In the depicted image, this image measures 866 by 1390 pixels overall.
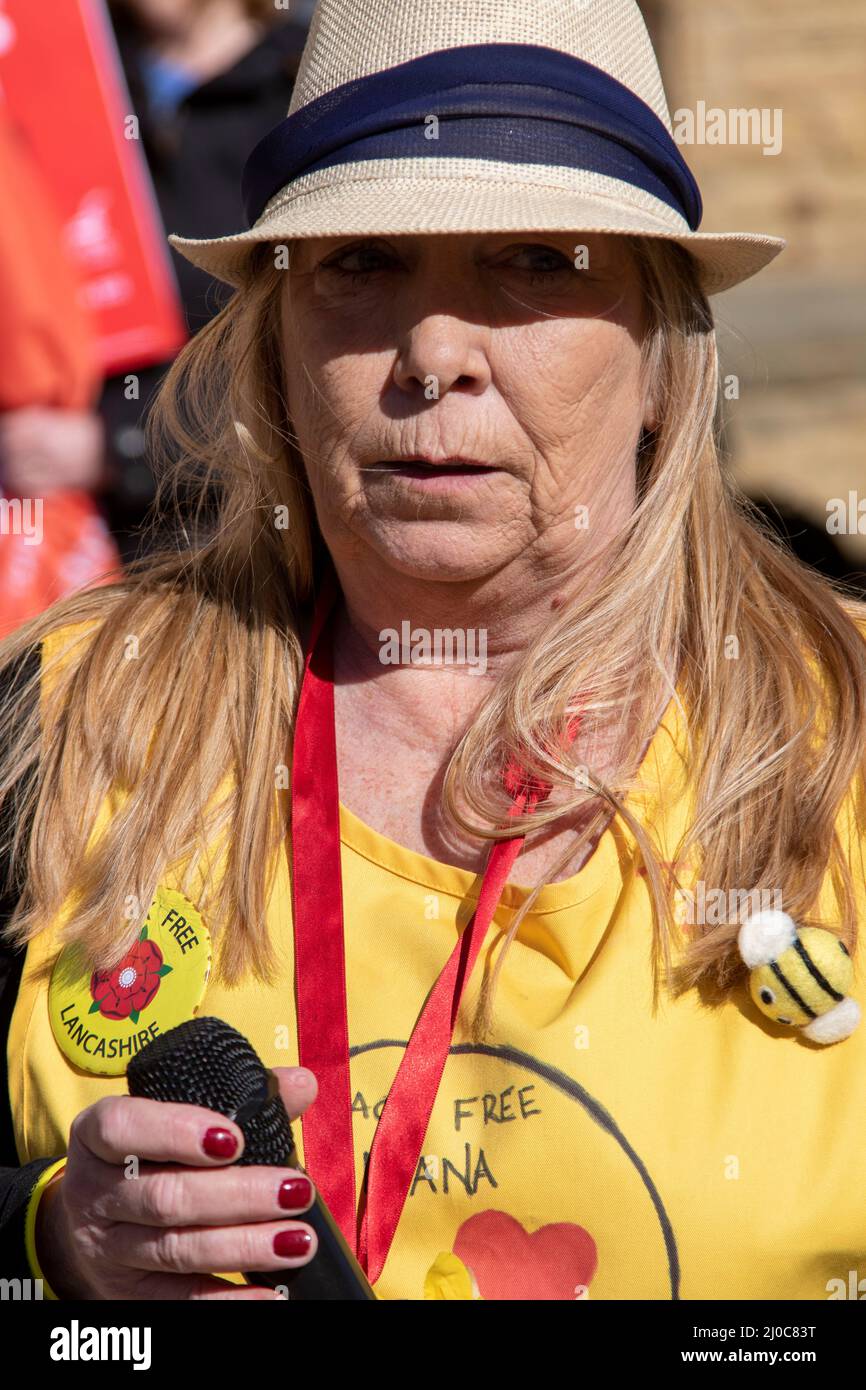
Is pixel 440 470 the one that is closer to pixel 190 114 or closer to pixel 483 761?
pixel 483 761

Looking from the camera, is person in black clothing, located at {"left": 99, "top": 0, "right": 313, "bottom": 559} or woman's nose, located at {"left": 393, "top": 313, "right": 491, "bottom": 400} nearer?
woman's nose, located at {"left": 393, "top": 313, "right": 491, "bottom": 400}

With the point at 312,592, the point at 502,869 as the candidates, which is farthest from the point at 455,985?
the point at 312,592

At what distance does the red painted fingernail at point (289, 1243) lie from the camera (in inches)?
56.1

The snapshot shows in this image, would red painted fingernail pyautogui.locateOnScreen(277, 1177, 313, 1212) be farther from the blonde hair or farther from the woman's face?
the woman's face

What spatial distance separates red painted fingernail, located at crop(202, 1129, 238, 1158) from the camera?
1.39 meters

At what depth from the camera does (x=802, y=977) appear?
5.58ft

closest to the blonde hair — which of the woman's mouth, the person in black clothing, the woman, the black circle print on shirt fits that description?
the woman

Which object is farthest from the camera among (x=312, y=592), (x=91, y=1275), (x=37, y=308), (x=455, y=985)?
(x=37, y=308)

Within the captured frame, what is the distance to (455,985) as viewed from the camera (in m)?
1.80

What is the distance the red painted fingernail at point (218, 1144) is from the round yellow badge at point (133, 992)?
464 mm

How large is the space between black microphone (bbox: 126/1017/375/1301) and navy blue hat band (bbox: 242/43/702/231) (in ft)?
3.60

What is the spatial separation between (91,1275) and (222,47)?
331 cm

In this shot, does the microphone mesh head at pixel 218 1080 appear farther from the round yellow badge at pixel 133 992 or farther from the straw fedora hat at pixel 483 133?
the straw fedora hat at pixel 483 133
